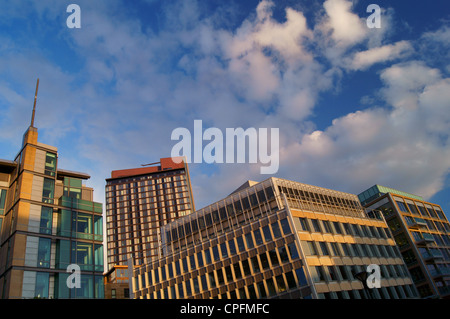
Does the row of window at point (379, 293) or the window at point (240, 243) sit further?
the window at point (240, 243)

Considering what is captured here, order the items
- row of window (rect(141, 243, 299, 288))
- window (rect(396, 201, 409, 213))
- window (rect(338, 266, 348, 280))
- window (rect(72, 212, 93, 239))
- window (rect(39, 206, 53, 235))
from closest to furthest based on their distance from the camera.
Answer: window (rect(39, 206, 53, 235)) < window (rect(72, 212, 93, 239)) < window (rect(338, 266, 348, 280)) < row of window (rect(141, 243, 299, 288)) < window (rect(396, 201, 409, 213))

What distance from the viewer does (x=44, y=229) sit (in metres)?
35.7

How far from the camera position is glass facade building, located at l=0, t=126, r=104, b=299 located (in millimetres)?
32469

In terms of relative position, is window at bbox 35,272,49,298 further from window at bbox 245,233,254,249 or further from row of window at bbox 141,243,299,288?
window at bbox 245,233,254,249

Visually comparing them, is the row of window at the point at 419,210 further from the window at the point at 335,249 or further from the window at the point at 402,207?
the window at the point at 335,249

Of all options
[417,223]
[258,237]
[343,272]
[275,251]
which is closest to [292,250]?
[275,251]

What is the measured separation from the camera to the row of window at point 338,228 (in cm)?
5191

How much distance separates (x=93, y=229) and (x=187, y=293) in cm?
2435

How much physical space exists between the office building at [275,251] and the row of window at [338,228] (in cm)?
19

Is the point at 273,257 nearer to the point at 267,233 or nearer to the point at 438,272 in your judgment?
the point at 267,233

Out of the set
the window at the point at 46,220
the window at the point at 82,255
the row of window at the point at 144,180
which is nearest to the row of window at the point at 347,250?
the window at the point at 82,255

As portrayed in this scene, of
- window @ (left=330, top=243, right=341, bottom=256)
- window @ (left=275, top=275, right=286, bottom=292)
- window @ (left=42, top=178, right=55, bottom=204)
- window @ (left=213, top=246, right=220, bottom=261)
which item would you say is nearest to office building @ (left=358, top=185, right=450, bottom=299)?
window @ (left=330, top=243, right=341, bottom=256)

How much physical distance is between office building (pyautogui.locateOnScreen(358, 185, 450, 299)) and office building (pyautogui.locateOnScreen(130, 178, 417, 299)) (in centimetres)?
1837

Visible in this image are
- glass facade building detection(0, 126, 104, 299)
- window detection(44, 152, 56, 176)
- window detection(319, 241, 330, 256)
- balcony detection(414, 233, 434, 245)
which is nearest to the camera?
glass facade building detection(0, 126, 104, 299)
